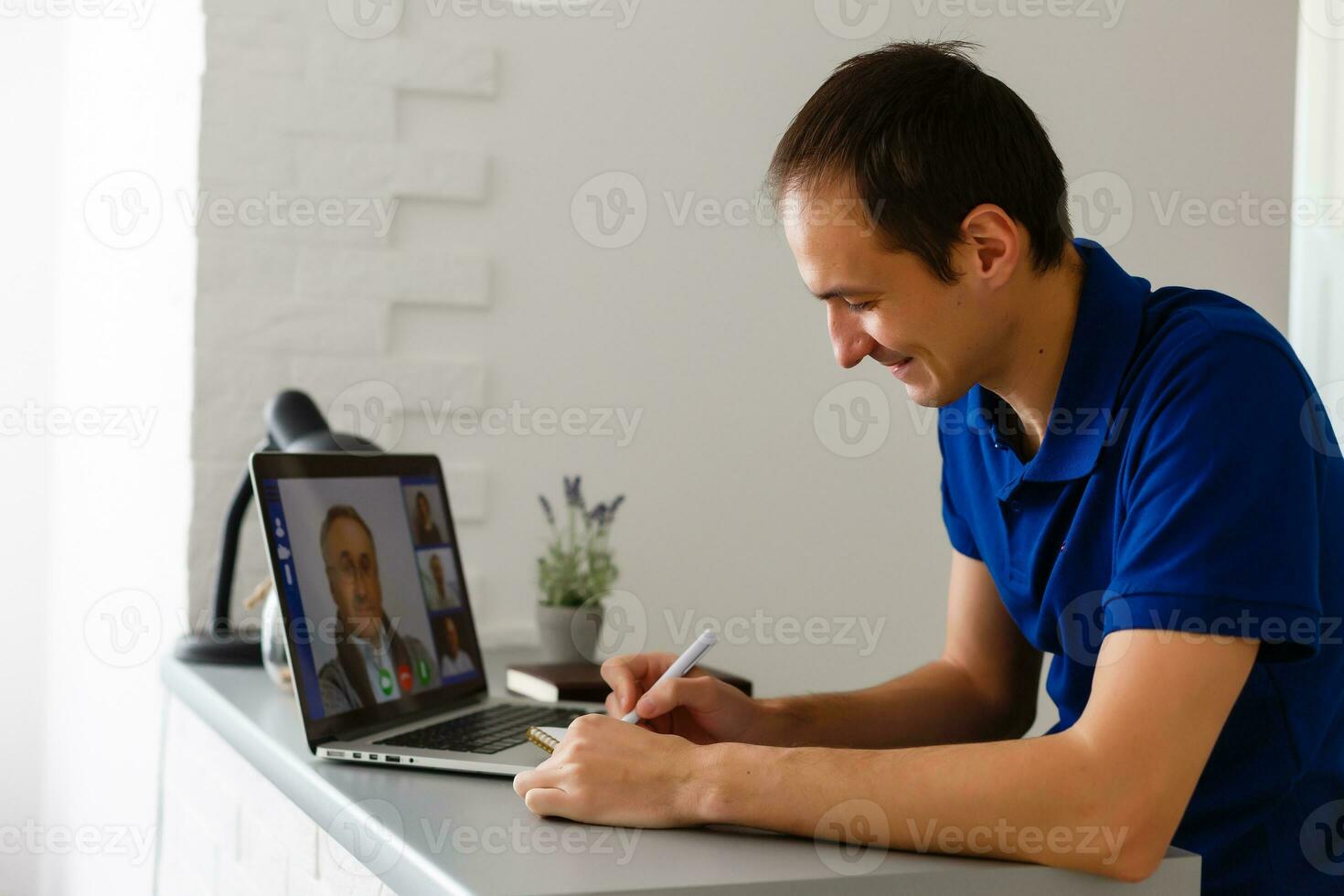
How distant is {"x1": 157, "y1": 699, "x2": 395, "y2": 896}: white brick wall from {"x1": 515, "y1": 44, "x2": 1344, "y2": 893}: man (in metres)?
0.29

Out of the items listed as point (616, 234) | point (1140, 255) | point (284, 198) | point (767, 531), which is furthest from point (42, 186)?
point (1140, 255)

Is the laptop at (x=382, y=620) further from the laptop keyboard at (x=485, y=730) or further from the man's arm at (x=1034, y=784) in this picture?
the man's arm at (x=1034, y=784)

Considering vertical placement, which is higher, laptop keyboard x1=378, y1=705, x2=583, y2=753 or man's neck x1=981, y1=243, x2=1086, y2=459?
man's neck x1=981, y1=243, x2=1086, y2=459

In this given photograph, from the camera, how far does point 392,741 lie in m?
1.26

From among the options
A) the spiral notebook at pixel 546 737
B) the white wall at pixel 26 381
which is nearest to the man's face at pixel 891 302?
the spiral notebook at pixel 546 737

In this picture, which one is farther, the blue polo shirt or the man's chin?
the man's chin

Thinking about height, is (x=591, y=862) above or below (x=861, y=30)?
below

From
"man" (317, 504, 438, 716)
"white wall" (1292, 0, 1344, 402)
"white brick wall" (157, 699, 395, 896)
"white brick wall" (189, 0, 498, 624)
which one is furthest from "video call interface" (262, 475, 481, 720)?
"white wall" (1292, 0, 1344, 402)

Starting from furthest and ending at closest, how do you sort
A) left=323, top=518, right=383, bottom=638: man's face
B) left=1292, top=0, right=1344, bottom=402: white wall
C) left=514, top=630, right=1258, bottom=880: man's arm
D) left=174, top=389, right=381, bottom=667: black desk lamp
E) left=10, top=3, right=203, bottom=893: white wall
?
left=1292, top=0, right=1344, bottom=402: white wall
left=10, top=3, right=203, bottom=893: white wall
left=174, top=389, right=381, bottom=667: black desk lamp
left=323, top=518, right=383, bottom=638: man's face
left=514, top=630, right=1258, bottom=880: man's arm

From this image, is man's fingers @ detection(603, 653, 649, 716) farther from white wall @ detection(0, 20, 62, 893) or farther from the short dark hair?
white wall @ detection(0, 20, 62, 893)

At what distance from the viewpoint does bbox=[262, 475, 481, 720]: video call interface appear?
4.20ft

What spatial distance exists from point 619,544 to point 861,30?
987mm

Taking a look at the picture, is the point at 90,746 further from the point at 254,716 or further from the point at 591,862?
the point at 591,862

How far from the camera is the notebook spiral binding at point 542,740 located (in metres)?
1.19
